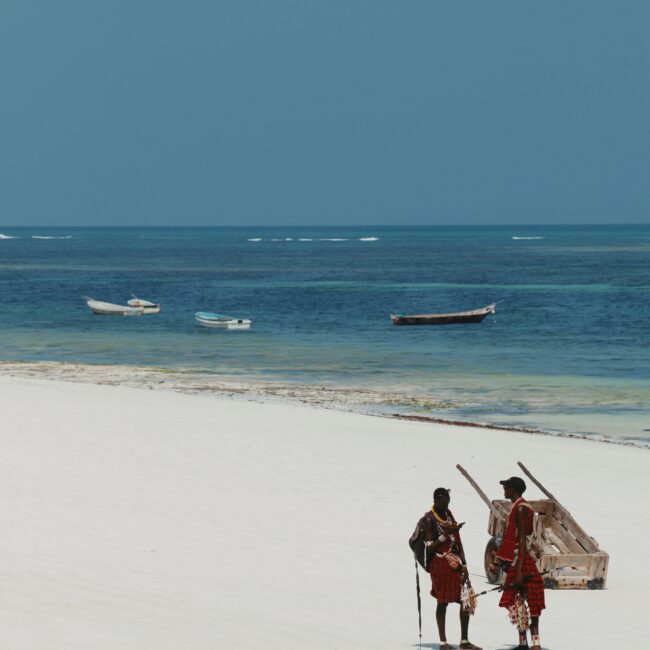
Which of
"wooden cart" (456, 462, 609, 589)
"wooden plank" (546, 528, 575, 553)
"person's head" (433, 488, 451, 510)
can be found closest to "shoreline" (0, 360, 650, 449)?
"wooden plank" (546, 528, 575, 553)

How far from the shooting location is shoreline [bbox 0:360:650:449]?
25672 mm

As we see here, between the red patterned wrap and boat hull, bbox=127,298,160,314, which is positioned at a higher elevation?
the red patterned wrap

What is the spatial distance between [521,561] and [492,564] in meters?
2.61

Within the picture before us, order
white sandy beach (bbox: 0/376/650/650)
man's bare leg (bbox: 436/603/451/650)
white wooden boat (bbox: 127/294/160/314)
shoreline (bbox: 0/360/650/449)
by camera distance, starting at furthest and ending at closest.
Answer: white wooden boat (bbox: 127/294/160/314), shoreline (bbox: 0/360/650/449), white sandy beach (bbox: 0/376/650/650), man's bare leg (bbox: 436/603/451/650)

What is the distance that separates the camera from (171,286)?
93.4 m

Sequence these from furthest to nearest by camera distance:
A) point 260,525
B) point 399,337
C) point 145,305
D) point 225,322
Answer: point 145,305 → point 225,322 → point 399,337 → point 260,525

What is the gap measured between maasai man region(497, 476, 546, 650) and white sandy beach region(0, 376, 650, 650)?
66 cm

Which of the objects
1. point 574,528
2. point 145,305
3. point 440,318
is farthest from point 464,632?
point 145,305

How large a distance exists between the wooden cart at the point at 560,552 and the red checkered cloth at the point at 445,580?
2.20 m

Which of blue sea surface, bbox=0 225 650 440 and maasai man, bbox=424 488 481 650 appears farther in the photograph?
blue sea surface, bbox=0 225 650 440

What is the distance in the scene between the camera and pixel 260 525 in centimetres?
1429

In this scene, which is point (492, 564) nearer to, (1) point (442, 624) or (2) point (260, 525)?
(1) point (442, 624)

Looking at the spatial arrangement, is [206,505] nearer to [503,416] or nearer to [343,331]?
[503,416]

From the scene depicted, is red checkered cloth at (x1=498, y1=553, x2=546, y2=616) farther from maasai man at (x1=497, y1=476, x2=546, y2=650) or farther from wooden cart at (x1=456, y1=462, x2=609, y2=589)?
wooden cart at (x1=456, y1=462, x2=609, y2=589)
